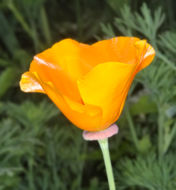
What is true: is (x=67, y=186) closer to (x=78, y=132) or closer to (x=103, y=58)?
(x=78, y=132)

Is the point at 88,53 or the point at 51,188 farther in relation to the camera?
the point at 51,188

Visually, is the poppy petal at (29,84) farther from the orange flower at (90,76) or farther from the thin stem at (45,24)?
the thin stem at (45,24)

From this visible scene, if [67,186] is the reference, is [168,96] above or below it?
above

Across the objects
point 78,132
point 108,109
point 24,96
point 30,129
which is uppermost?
point 108,109

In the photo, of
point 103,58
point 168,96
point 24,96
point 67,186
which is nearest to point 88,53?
A: point 103,58

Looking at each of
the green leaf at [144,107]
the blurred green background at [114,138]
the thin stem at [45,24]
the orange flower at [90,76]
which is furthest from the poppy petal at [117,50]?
the thin stem at [45,24]

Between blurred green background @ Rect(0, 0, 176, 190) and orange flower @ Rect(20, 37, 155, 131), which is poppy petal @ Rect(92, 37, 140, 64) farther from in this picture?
blurred green background @ Rect(0, 0, 176, 190)

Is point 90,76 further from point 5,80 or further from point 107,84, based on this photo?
point 5,80

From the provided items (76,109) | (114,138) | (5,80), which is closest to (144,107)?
(114,138)
